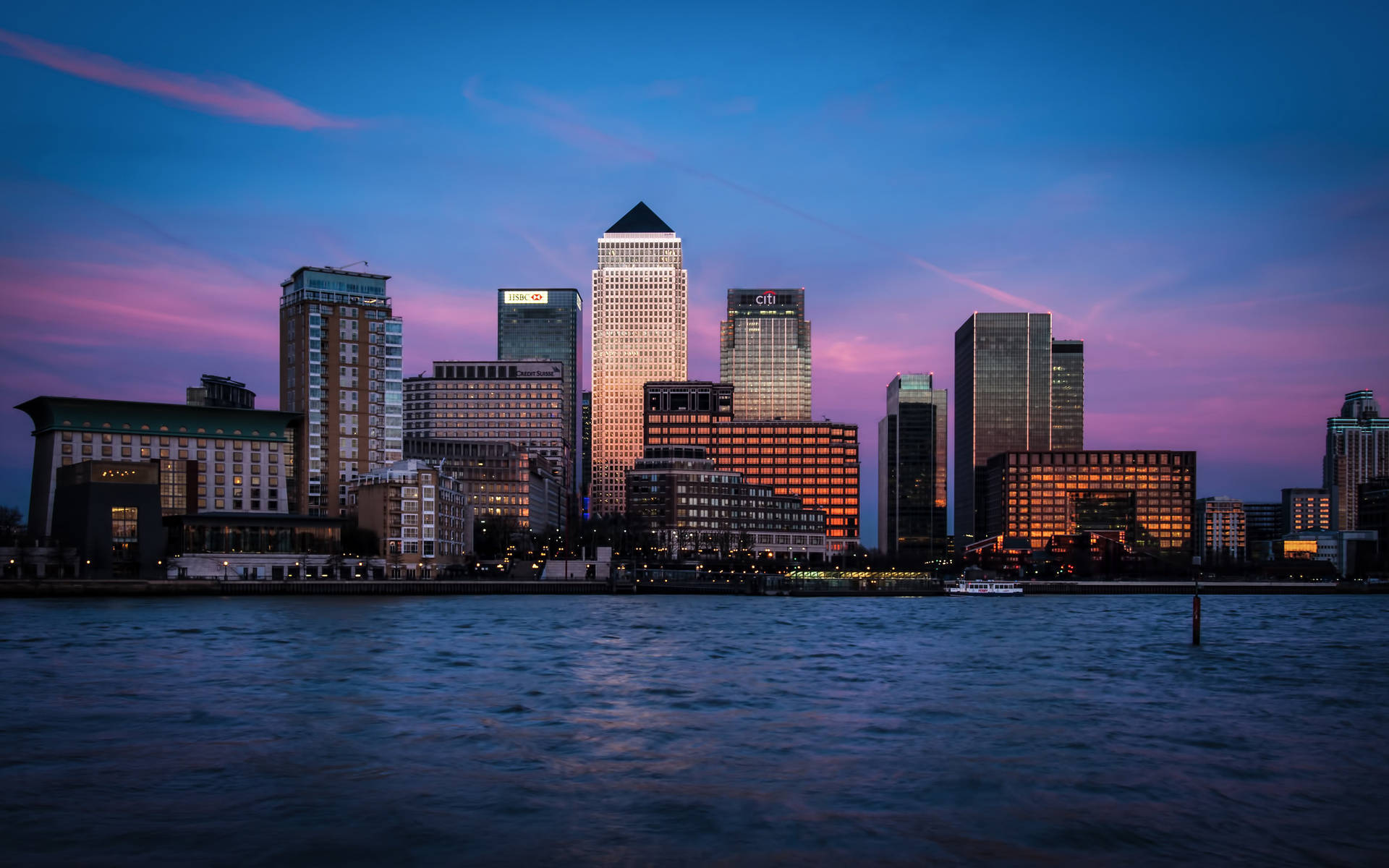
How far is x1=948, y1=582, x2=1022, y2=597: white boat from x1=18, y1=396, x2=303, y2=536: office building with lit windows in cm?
10703

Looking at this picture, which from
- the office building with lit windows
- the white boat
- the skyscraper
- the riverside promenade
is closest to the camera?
the riverside promenade

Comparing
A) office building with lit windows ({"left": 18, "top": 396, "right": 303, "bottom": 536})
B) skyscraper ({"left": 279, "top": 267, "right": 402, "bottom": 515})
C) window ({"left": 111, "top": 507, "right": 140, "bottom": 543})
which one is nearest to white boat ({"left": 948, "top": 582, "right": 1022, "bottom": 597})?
skyscraper ({"left": 279, "top": 267, "right": 402, "bottom": 515})

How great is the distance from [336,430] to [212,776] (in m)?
170

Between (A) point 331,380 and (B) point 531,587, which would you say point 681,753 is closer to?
(B) point 531,587

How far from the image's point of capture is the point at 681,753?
117ft

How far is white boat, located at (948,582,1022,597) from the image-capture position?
177m

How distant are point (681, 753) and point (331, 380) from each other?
170688mm

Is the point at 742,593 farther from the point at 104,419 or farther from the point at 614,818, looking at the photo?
the point at 614,818

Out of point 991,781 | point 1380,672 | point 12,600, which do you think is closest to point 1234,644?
point 1380,672

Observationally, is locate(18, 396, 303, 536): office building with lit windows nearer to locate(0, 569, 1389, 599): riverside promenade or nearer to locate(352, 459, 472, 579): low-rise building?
locate(352, 459, 472, 579): low-rise building

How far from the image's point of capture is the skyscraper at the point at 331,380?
193375mm

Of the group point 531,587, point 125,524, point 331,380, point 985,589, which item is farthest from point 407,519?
point 985,589

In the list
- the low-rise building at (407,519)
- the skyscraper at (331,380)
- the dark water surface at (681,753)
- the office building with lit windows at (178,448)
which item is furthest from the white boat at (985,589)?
the office building with lit windows at (178,448)

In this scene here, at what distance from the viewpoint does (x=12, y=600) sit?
128m
